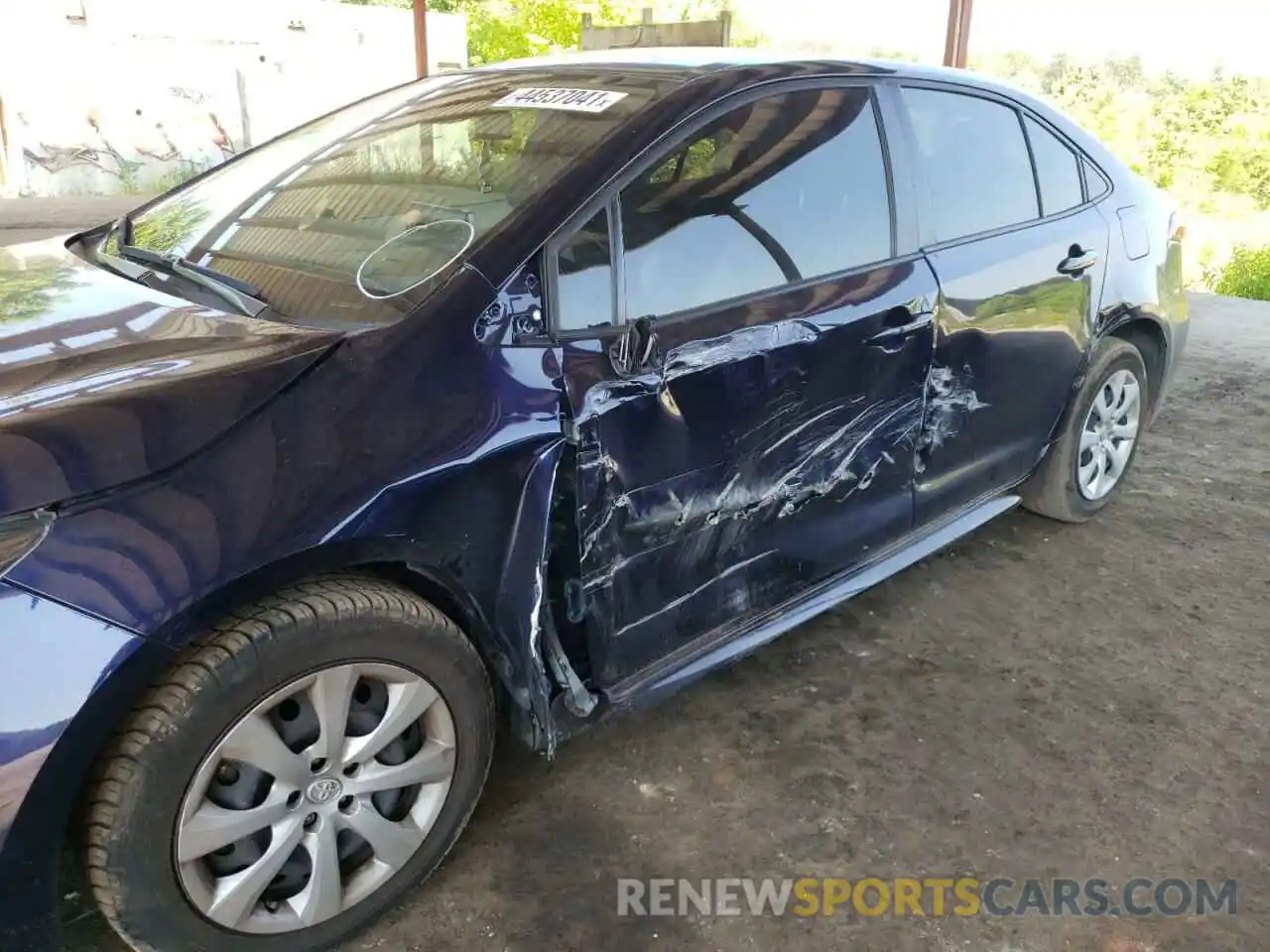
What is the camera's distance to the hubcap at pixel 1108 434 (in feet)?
11.9

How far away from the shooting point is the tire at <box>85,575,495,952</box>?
5.08ft

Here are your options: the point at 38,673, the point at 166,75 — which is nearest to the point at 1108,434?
the point at 38,673

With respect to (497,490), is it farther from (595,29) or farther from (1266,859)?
(595,29)

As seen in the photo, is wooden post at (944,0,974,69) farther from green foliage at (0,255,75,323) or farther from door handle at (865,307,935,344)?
green foliage at (0,255,75,323)

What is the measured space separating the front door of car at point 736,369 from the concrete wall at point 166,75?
1651 centimetres

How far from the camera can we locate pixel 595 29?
7.83 metres

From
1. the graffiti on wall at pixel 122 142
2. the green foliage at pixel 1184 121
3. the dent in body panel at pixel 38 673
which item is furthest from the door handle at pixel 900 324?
the graffiti on wall at pixel 122 142

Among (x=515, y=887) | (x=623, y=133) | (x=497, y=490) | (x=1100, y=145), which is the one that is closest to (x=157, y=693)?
(x=497, y=490)

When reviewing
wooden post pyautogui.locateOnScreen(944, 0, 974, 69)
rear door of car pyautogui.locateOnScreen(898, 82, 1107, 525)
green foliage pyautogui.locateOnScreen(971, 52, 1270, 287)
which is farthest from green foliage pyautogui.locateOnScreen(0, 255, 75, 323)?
green foliage pyautogui.locateOnScreen(971, 52, 1270, 287)

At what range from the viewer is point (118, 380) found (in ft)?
5.27

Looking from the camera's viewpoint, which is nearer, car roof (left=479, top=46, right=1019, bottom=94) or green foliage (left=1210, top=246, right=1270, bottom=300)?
car roof (left=479, top=46, right=1019, bottom=94)

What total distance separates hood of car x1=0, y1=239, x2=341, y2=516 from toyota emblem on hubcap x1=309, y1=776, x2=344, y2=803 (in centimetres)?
62

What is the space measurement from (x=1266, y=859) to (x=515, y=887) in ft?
5.30

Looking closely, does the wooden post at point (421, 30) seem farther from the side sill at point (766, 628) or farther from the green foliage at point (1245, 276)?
the side sill at point (766, 628)
